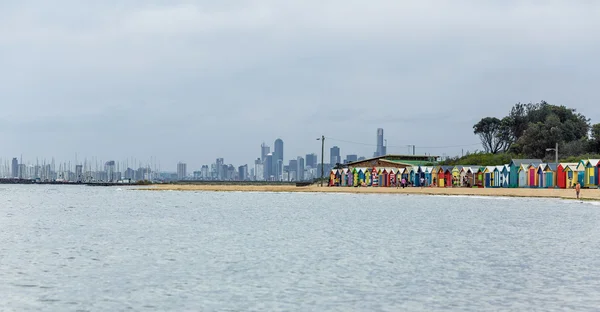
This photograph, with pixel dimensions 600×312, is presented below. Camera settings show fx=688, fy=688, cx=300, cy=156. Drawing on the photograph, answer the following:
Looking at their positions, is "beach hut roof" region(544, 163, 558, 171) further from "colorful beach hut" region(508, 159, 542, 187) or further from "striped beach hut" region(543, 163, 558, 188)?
"colorful beach hut" region(508, 159, 542, 187)

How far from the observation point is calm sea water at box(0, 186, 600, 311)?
1700cm

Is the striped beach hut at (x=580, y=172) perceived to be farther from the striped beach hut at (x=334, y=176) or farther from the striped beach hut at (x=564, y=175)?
the striped beach hut at (x=334, y=176)

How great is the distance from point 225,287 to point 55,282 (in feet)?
16.7

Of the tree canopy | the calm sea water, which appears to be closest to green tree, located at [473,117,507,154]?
the tree canopy

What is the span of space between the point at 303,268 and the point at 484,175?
91106mm

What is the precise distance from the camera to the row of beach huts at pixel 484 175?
87.9m

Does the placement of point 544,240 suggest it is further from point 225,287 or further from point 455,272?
point 225,287

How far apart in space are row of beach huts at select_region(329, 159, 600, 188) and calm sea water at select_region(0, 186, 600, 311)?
49850 millimetres

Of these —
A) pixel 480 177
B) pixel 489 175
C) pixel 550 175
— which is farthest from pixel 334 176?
pixel 550 175

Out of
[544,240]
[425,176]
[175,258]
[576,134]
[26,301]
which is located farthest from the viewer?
[576,134]

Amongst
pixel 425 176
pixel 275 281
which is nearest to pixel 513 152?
pixel 425 176

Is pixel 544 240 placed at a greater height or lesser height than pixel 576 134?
lesser

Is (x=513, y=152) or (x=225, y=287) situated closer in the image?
(x=225, y=287)

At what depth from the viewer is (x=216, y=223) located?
4625cm
